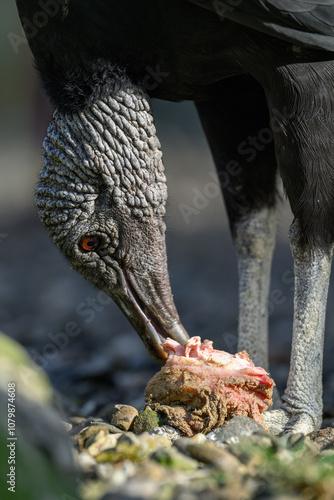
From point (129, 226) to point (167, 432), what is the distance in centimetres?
120

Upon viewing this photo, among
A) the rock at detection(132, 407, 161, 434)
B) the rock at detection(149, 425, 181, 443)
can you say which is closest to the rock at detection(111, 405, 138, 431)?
the rock at detection(132, 407, 161, 434)

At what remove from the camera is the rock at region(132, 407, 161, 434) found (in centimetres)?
365

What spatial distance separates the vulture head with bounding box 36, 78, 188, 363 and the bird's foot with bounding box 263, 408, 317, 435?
0.64m

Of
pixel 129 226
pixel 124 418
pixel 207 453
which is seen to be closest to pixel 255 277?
pixel 129 226

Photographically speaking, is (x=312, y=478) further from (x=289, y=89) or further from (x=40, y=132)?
(x=40, y=132)

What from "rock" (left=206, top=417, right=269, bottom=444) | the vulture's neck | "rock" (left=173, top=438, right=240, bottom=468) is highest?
the vulture's neck

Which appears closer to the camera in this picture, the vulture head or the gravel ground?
the vulture head

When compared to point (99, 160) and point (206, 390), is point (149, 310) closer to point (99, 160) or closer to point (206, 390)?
point (206, 390)

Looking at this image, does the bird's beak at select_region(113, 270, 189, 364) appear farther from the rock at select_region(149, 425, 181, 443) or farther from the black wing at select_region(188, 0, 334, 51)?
the black wing at select_region(188, 0, 334, 51)

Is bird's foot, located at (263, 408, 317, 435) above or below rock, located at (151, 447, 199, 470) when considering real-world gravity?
below

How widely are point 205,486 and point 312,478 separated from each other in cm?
35

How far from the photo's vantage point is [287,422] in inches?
161

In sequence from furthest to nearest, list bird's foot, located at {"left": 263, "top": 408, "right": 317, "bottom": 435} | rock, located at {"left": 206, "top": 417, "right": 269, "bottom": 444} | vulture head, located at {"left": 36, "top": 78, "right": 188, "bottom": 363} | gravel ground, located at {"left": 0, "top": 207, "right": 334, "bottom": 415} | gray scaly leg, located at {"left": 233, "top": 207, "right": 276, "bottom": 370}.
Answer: gravel ground, located at {"left": 0, "top": 207, "right": 334, "bottom": 415} < gray scaly leg, located at {"left": 233, "top": 207, "right": 276, "bottom": 370} < vulture head, located at {"left": 36, "top": 78, "right": 188, "bottom": 363} < bird's foot, located at {"left": 263, "top": 408, "right": 317, "bottom": 435} < rock, located at {"left": 206, "top": 417, "right": 269, "bottom": 444}

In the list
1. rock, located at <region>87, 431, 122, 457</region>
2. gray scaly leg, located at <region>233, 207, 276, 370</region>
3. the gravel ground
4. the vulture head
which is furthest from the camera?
the gravel ground
